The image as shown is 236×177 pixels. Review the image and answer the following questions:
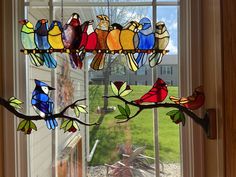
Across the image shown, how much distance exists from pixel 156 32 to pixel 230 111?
1.27ft

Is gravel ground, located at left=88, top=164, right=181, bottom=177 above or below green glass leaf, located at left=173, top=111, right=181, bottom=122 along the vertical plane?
below

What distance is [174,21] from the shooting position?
1.32 meters

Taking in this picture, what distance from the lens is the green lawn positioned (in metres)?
1.31

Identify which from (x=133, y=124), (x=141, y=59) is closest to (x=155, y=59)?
(x=141, y=59)

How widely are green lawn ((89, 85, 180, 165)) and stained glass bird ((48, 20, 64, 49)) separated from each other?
0.98ft

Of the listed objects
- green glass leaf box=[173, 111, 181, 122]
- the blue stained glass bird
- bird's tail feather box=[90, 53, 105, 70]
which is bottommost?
green glass leaf box=[173, 111, 181, 122]

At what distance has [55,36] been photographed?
1.13 m

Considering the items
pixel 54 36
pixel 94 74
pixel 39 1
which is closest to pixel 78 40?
pixel 54 36

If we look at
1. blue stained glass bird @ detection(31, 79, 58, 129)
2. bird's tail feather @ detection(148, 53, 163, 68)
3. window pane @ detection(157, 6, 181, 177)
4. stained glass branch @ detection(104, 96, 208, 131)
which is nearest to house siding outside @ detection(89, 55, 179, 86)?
window pane @ detection(157, 6, 181, 177)

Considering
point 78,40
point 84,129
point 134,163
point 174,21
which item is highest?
point 174,21

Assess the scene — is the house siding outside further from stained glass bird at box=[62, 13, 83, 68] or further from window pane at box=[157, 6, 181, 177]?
stained glass bird at box=[62, 13, 83, 68]

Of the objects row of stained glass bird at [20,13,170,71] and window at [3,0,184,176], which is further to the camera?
window at [3,0,184,176]

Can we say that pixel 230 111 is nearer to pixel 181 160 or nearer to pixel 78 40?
pixel 181 160

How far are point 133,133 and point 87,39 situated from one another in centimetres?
45
